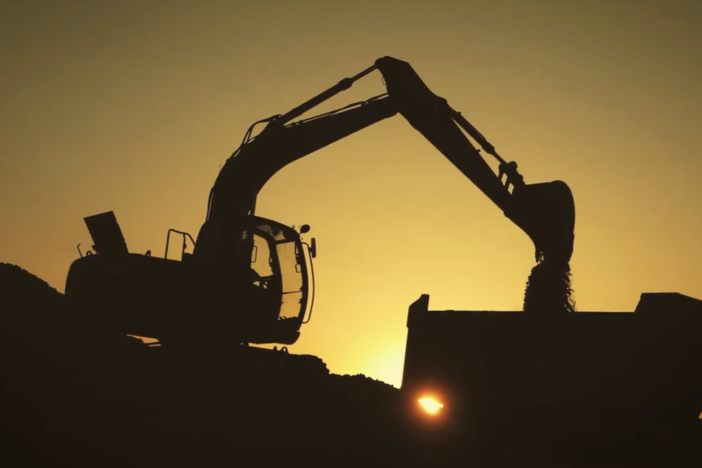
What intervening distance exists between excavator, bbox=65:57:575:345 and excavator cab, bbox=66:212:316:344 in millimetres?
15

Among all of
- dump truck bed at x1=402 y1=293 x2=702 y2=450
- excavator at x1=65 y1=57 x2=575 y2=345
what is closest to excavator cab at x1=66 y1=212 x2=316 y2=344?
excavator at x1=65 y1=57 x2=575 y2=345

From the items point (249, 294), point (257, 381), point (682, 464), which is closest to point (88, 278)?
point (249, 294)

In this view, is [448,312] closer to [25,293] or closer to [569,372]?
[569,372]

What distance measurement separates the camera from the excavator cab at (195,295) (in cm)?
1114

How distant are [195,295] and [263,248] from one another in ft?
4.28

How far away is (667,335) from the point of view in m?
6.87

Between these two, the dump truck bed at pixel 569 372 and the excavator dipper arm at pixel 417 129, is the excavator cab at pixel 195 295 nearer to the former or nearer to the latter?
the excavator dipper arm at pixel 417 129

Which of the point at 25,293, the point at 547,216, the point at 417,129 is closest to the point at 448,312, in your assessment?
the point at 547,216

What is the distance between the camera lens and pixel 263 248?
39.2 feet

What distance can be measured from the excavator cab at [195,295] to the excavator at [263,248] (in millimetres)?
15

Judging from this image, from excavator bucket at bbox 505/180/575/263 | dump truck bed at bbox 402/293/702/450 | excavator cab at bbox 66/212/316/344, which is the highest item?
excavator bucket at bbox 505/180/575/263

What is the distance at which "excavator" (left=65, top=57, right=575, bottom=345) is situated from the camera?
11172mm

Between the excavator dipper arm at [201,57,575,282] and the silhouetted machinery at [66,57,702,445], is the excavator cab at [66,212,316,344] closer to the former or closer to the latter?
the silhouetted machinery at [66,57,702,445]

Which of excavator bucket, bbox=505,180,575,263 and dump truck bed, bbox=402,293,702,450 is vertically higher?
excavator bucket, bbox=505,180,575,263
